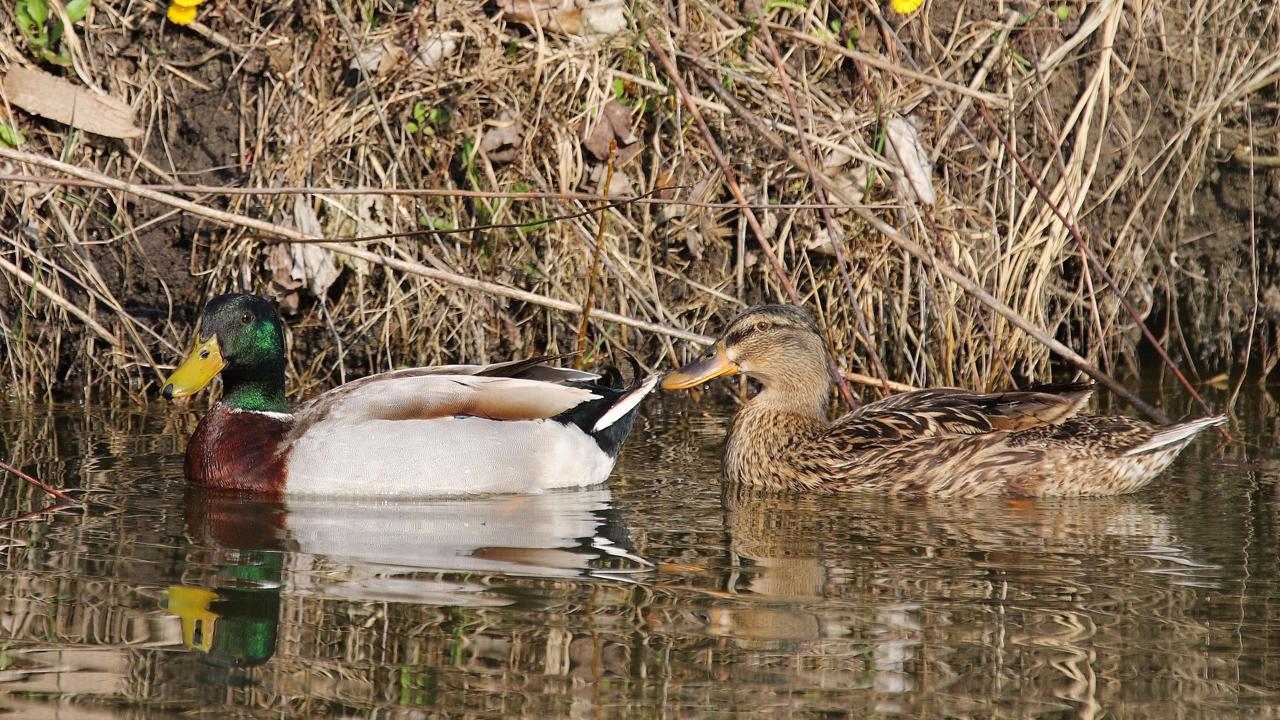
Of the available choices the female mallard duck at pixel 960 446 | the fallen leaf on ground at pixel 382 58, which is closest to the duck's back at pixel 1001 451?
the female mallard duck at pixel 960 446

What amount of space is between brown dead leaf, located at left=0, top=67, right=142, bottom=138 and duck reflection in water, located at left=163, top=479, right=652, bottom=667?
241 cm

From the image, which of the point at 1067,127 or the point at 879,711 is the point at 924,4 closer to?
the point at 1067,127

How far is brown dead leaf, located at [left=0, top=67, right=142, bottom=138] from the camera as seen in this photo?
7.61 meters

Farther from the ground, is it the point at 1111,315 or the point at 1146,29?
the point at 1146,29

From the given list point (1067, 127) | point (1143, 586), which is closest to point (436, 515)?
point (1143, 586)

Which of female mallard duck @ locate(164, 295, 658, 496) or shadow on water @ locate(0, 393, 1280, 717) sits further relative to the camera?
female mallard duck @ locate(164, 295, 658, 496)

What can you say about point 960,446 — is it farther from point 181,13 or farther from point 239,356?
point 181,13

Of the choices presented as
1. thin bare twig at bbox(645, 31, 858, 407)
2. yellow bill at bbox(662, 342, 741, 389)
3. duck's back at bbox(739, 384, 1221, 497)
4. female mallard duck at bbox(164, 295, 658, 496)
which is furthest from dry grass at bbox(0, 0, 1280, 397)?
duck's back at bbox(739, 384, 1221, 497)

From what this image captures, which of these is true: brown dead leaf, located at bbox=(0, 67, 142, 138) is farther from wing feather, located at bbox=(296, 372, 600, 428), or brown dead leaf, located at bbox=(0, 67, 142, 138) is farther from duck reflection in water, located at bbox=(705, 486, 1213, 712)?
duck reflection in water, located at bbox=(705, 486, 1213, 712)

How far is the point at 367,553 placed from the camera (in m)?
4.98

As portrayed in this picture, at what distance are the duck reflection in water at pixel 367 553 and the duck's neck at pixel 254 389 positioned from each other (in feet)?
1.43

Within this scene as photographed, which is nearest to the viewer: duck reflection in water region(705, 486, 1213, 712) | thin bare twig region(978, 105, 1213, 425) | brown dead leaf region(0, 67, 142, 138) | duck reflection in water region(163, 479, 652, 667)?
duck reflection in water region(705, 486, 1213, 712)

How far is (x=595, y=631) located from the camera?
4.07m

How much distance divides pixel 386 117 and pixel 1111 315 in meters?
3.73
